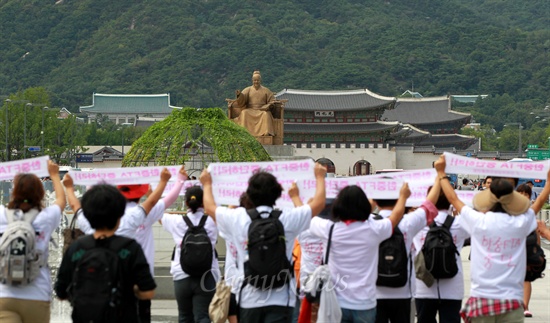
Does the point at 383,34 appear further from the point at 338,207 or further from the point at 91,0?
the point at 338,207

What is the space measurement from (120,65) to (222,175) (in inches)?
4712

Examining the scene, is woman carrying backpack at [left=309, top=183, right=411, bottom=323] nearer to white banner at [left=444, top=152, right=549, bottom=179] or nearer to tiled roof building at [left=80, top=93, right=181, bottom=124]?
white banner at [left=444, top=152, right=549, bottom=179]

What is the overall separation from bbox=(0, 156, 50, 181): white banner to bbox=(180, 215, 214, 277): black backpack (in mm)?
1224

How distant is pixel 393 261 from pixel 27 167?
2.42 m

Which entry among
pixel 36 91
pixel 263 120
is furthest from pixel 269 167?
pixel 36 91

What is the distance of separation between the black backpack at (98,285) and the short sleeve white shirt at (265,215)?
46.1 inches

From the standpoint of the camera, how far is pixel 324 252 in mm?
6859

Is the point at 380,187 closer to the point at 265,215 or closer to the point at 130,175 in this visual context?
the point at 265,215

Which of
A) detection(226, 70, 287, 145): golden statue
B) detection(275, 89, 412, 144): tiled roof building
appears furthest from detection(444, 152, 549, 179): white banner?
detection(275, 89, 412, 144): tiled roof building

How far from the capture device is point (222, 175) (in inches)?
288

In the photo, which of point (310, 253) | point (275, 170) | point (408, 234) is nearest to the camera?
point (408, 234)

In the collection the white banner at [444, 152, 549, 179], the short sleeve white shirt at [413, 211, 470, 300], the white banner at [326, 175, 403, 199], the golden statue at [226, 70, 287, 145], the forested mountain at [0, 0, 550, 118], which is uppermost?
the forested mountain at [0, 0, 550, 118]

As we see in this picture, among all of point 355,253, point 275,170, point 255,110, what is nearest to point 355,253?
point 355,253

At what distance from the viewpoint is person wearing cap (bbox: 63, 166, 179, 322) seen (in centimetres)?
680
